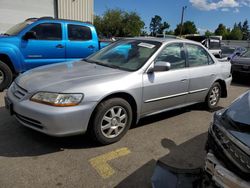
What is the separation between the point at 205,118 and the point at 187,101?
1.98 ft

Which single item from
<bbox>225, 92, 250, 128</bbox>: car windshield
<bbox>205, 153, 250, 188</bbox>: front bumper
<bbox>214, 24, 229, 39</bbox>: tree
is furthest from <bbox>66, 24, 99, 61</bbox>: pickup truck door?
<bbox>214, 24, 229, 39</bbox>: tree

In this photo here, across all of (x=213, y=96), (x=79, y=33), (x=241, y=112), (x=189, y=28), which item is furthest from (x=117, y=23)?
(x=241, y=112)

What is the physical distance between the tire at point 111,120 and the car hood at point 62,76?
1.33ft

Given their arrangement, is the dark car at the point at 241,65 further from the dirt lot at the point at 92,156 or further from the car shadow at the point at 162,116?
the dirt lot at the point at 92,156

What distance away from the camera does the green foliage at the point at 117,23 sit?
45000mm

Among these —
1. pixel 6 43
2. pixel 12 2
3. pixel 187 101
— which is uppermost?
pixel 12 2

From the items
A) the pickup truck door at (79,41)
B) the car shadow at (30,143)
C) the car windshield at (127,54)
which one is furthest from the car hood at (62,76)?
the pickup truck door at (79,41)

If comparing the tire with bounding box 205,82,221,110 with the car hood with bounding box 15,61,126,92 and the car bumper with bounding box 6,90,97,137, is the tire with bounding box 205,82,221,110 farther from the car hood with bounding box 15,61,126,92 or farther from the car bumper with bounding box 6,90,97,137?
the car bumper with bounding box 6,90,97,137

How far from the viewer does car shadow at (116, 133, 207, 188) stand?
2.59 m

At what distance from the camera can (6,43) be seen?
5523 millimetres

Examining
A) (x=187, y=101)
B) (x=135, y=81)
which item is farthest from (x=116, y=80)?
(x=187, y=101)

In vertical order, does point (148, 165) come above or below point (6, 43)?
below

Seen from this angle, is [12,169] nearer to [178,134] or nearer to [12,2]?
[178,134]

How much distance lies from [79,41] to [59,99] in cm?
424
